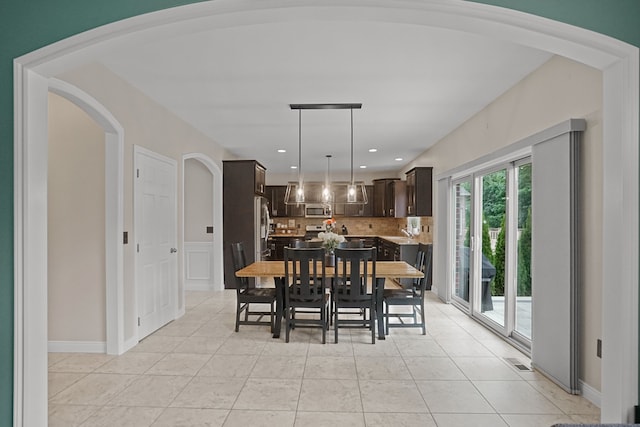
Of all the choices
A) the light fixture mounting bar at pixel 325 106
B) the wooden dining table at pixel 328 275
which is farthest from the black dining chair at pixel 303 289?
the light fixture mounting bar at pixel 325 106

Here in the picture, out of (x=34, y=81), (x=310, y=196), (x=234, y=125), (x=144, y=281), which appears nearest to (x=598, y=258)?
(x=34, y=81)

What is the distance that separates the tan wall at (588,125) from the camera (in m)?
2.56

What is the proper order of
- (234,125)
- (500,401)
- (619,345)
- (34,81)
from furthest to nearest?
(234,125), (500,401), (34,81), (619,345)

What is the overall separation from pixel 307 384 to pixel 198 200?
4.63 metres

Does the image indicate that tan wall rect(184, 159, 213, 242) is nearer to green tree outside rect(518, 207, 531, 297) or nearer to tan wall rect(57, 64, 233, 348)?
tan wall rect(57, 64, 233, 348)

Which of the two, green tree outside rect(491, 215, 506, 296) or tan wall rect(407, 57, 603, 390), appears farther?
green tree outside rect(491, 215, 506, 296)

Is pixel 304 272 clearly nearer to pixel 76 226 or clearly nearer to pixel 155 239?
pixel 155 239

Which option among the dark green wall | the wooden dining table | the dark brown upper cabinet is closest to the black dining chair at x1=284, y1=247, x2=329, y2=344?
the wooden dining table

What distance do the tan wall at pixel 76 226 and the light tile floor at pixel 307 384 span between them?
34 centimetres

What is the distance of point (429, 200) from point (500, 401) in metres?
4.30

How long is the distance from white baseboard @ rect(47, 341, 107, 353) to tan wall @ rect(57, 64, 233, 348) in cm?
23

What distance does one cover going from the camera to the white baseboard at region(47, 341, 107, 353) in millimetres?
3570

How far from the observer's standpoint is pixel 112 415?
250 centimetres

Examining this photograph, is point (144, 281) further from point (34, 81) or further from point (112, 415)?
point (34, 81)
